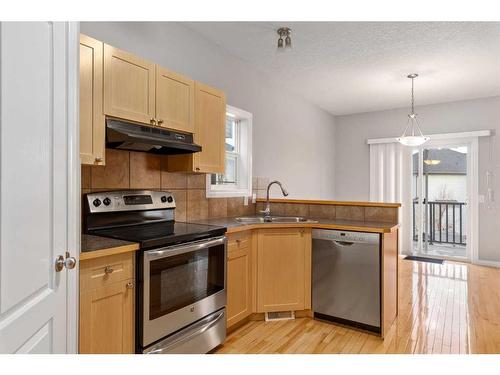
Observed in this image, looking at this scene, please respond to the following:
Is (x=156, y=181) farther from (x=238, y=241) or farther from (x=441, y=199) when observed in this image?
(x=441, y=199)

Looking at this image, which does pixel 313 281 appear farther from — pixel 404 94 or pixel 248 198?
pixel 404 94

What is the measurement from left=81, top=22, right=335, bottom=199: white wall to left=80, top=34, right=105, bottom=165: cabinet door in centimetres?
48

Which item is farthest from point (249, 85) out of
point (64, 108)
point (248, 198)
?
point (64, 108)

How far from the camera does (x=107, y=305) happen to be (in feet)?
5.08

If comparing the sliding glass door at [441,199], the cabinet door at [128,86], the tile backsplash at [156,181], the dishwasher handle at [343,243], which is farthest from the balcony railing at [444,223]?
the cabinet door at [128,86]

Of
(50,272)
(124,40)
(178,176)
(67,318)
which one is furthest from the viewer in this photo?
(178,176)

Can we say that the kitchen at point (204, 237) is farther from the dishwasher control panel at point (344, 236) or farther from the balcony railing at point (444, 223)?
the balcony railing at point (444, 223)

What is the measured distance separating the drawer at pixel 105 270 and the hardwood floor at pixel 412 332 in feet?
3.42

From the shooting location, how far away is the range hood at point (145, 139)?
1862 millimetres

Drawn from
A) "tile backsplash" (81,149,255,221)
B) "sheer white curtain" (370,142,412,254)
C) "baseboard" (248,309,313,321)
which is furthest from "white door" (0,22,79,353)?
"sheer white curtain" (370,142,412,254)

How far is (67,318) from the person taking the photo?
1170 mm

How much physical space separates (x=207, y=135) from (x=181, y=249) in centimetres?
109

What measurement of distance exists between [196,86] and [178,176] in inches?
29.8
